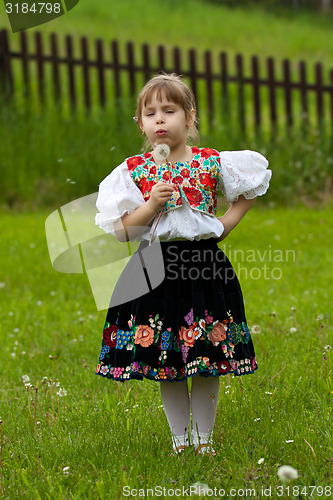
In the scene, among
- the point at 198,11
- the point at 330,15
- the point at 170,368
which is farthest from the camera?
the point at 330,15

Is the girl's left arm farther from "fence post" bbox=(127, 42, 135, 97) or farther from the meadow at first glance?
"fence post" bbox=(127, 42, 135, 97)

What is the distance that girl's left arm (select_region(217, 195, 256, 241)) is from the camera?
10.0 ft

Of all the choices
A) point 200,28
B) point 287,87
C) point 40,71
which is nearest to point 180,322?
point 287,87

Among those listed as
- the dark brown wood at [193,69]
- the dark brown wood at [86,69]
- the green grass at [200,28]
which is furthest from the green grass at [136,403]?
→ the green grass at [200,28]

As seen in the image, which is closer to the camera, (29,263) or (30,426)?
(30,426)

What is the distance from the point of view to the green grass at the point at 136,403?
2.84m

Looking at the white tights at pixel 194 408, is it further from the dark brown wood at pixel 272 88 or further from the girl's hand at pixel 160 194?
the dark brown wood at pixel 272 88

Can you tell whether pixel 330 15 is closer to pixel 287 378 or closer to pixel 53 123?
pixel 53 123

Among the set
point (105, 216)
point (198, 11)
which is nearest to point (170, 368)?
point (105, 216)

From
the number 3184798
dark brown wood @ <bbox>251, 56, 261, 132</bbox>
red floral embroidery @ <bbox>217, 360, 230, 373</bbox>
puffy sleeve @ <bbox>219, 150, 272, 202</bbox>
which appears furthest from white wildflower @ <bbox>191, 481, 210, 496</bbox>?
dark brown wood @ <bbox>251, 56, 261, 132</bbox>

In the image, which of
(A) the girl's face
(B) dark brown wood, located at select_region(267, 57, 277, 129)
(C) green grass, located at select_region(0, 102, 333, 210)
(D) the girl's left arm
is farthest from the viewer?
(B) dark brown wood, located at select_region(267, 57, 277, 129)

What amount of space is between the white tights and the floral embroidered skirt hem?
0.18m

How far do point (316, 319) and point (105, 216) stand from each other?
240 centimetres

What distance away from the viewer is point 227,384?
389 centimetres
